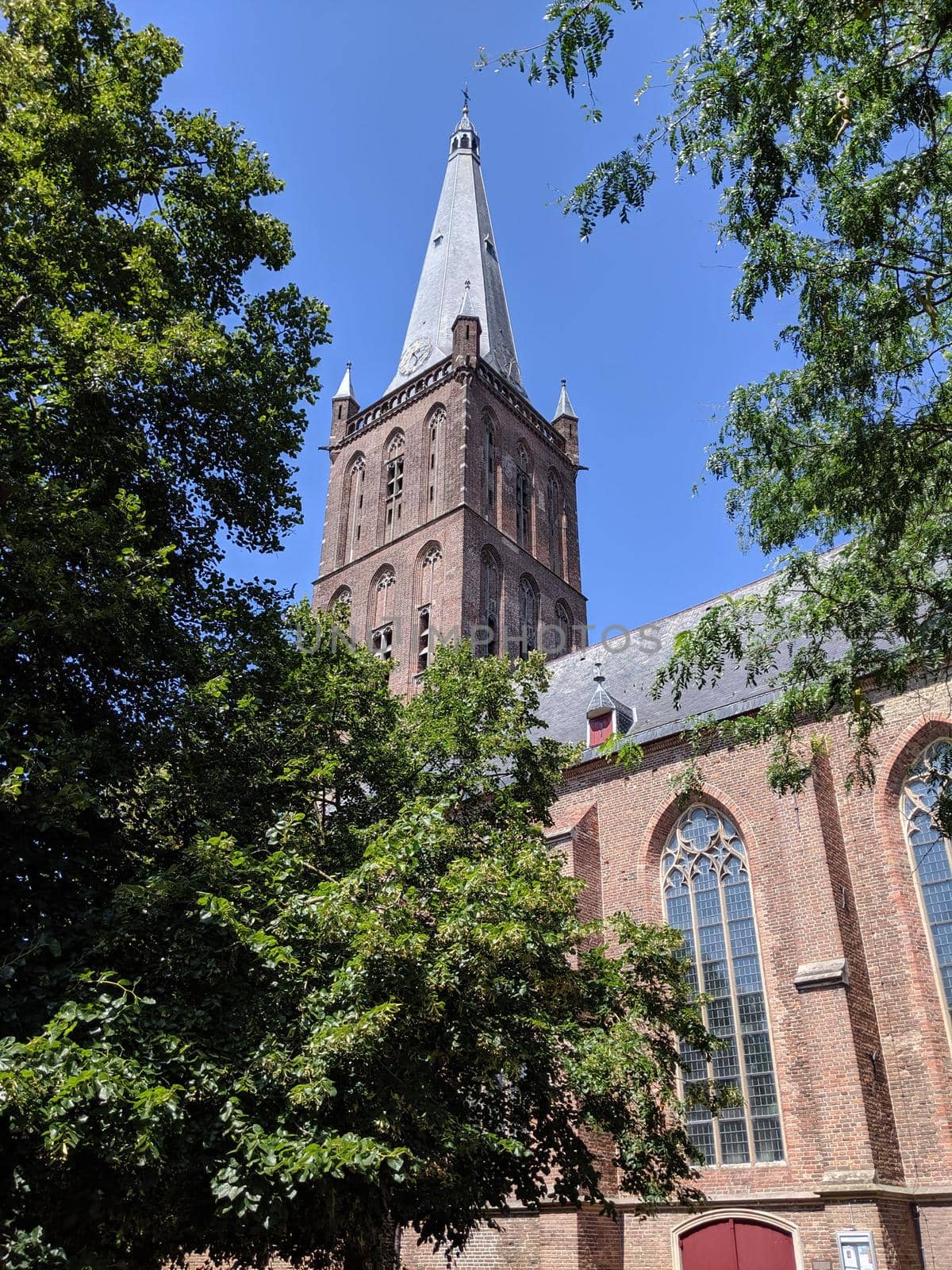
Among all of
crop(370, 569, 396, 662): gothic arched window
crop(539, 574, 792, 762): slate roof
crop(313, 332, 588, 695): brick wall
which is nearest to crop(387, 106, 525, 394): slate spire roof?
crop(313, 332, 588, 695): brick wall

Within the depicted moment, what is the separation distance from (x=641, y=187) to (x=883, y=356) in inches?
106

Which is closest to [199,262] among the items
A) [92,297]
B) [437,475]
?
[92,297]

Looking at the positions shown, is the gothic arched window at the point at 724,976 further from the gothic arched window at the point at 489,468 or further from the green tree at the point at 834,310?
the gothic arched window at the point at 489,468

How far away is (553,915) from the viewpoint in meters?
9.21

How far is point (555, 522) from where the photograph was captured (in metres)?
35.9

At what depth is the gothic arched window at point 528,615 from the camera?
1227 inches

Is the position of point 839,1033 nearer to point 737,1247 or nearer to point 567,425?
point 737,1247

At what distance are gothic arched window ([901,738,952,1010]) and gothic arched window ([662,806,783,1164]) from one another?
256cm

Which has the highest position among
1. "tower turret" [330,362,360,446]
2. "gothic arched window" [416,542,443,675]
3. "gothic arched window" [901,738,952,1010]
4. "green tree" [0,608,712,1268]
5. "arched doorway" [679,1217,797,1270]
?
"tower turret" [330,362,360,446]

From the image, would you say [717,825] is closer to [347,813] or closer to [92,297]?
[347,813]

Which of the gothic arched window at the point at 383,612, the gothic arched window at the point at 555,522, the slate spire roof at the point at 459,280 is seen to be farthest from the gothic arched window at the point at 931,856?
the slate spire roof at the point at 459,280

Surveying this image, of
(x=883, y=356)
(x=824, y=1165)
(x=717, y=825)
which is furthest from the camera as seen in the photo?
(x=717, y=825)

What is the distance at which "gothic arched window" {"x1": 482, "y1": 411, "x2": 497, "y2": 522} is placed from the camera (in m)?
32.4

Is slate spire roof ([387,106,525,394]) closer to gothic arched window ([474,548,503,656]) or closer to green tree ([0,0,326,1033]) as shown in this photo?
gothic arched window ([474,548,503,656])
